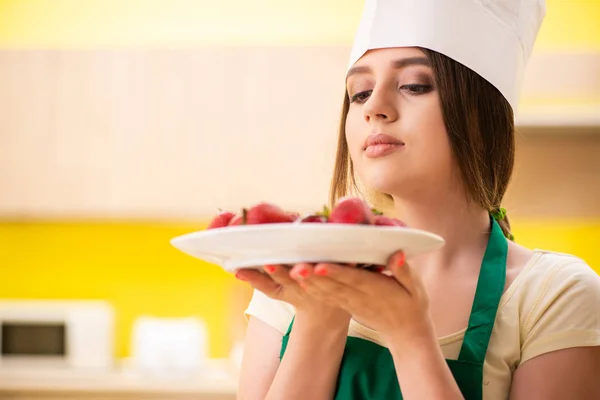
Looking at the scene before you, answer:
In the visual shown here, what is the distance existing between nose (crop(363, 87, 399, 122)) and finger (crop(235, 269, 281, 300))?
12.3 inches

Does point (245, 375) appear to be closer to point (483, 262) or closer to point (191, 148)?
point (483, 262)

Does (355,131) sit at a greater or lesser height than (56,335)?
greater

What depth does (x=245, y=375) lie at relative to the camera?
1190mm

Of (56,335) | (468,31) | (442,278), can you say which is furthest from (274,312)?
(56,335)

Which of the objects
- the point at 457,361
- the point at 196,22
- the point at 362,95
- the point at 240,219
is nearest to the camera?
the point at 240,219

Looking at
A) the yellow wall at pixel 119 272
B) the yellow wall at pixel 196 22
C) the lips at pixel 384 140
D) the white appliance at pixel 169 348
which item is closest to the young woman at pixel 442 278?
the lips at pixel 384 140

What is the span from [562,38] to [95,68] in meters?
1.88

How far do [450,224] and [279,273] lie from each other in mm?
426

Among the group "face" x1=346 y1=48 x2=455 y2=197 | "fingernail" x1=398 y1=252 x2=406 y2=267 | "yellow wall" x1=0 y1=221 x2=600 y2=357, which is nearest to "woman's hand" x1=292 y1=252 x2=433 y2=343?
"fingernail" x1=398 y1=252 x2=406 y2=267

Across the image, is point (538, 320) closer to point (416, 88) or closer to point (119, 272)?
point (416, 88)

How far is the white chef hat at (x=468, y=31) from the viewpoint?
121 centimetres

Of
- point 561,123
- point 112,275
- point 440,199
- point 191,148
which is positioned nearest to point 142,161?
point 191,148

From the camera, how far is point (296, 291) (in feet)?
3.08

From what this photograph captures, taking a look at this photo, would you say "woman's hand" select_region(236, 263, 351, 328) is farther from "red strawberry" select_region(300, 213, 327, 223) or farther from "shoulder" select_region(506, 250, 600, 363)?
"shoulder" select_region(506, 250, 600, 363)
